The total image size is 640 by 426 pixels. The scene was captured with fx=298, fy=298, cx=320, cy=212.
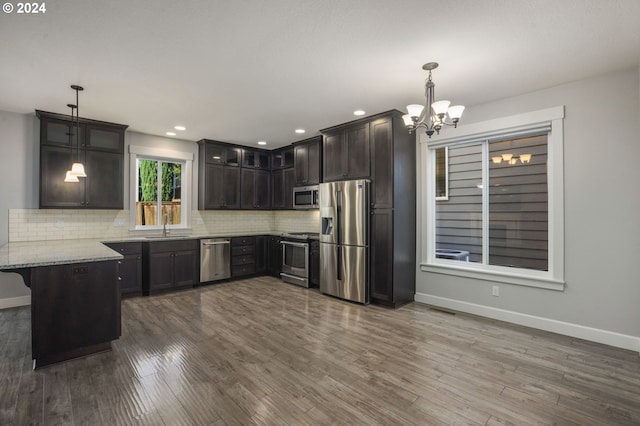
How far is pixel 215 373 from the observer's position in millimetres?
2477

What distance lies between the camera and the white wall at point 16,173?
4137mm

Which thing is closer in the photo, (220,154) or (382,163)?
A: (382,163)

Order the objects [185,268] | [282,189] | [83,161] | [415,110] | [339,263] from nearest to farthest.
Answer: [415,110] < [83,161] < [339,263] < [185,268] < [282,189]

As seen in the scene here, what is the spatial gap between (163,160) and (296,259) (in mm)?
3130

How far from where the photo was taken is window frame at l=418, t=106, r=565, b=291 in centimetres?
333

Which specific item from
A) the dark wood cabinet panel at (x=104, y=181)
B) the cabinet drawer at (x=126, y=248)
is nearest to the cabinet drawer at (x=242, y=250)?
the cabinet drawer at (x=126, y=248)

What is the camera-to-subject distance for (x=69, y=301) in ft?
8.87

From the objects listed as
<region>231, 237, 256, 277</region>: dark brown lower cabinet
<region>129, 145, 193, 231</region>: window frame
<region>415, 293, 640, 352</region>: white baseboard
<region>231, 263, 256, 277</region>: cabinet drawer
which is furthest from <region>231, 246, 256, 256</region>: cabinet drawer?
<region>415, 293, 640, 352</region>: white baseboard

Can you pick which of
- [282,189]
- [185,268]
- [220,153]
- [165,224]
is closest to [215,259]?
[185,268]

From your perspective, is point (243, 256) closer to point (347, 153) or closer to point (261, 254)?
point (261, 254)

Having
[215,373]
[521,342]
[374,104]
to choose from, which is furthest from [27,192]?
[521,342]

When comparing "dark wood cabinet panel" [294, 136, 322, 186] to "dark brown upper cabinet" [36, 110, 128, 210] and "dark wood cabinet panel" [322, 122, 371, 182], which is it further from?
"dark brown upper cabinet" [36, 110, 128, 210]

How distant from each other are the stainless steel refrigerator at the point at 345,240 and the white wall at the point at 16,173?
4.27 m

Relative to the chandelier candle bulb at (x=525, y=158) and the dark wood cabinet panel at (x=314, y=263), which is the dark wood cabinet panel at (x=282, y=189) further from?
the chandelier candle bulb at (x=525, y=158)
